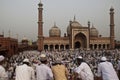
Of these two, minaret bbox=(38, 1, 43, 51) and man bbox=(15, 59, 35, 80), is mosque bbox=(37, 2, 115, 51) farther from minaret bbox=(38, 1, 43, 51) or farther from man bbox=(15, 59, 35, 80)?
man bbox=(15, 59, 35, 80)

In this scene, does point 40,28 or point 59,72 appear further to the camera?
point 40,28

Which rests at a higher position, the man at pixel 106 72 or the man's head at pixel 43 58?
the man's head at pixel 43 58

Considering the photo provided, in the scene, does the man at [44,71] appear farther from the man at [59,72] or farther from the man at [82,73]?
the man at [82,73]

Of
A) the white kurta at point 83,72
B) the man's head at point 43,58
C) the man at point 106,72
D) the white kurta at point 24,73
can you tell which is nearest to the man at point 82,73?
the white kurta at point 83,72

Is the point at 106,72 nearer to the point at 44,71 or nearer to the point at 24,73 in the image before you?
the point at 44,71

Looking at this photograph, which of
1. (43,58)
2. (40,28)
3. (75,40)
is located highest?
(40,28)

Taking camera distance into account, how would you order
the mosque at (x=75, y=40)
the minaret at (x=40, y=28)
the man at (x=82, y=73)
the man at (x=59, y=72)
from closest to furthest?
the man at (x=82, y=73) → the man at (x=59, y=72) → the minaret at (x=40, y=28) → the mosque at (x=75, y=40)

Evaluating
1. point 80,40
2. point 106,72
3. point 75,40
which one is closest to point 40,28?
point 75,40

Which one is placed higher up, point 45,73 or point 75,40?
point 75,40

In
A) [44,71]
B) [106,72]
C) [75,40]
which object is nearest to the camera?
[44,71]

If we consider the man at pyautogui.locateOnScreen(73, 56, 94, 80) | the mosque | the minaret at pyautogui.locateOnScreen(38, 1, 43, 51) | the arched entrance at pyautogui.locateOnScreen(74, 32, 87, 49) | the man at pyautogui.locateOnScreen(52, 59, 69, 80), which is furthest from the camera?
the arched entrance at pyautogui.locateOnScreen(74, 32, 87, 49)

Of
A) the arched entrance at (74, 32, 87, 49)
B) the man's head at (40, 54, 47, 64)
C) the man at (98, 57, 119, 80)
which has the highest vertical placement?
the arched entrance at (74, 32, 87, 49)

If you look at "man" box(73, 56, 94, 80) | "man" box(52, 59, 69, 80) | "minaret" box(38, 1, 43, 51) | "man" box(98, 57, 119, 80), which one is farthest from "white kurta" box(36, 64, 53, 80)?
"minaret" box(38, 1, 43, 51)

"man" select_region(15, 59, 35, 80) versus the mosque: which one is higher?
the mosque
